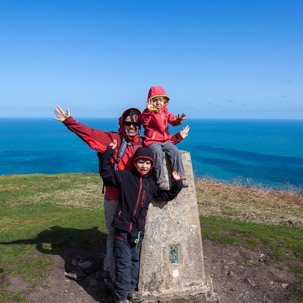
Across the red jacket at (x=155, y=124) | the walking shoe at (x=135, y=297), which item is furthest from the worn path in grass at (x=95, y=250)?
the red jacket at (x=155, y=124)

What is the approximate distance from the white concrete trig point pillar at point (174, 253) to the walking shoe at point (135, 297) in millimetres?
141

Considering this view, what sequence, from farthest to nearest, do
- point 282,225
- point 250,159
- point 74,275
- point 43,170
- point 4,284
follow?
point 250,159
point 43,170
point 282,225
point 74,275
point 4,284

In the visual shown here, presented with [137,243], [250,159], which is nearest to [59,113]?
[137,243]

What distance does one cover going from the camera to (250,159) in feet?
254

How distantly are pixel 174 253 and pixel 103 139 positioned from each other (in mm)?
2609

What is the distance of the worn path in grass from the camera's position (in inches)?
242

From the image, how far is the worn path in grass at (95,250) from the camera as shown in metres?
6.15

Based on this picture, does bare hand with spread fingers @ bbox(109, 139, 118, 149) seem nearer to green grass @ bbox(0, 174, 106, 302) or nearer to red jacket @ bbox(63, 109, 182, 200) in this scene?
red jacket @ bbox(63, 109, 182, 200)

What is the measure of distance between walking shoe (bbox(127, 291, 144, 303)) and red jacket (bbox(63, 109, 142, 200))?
5.94 ft

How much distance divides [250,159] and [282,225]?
6845 cm

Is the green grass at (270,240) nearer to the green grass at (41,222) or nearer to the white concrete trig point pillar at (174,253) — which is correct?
the white concrete trig point pillar at (174,253)

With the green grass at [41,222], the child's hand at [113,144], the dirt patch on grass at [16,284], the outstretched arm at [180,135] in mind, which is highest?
the outstretched arm at [180,135]

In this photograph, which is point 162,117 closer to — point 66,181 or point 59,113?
point 59,113

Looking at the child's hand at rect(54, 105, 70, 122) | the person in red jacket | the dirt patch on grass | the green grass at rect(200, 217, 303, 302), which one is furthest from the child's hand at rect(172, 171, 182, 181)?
the dirt patch on grass
